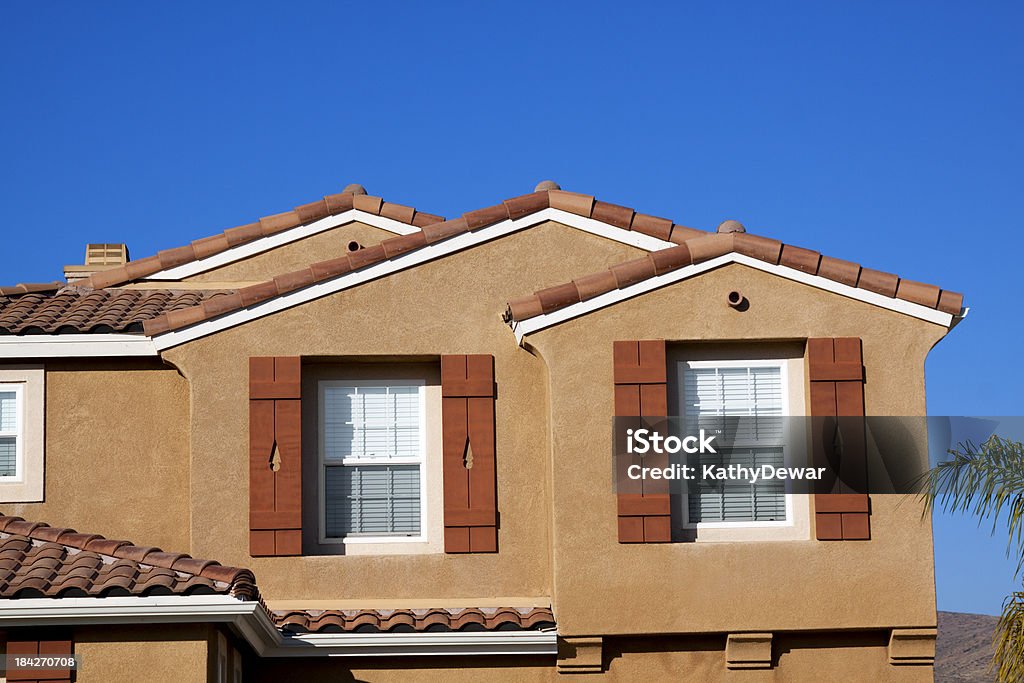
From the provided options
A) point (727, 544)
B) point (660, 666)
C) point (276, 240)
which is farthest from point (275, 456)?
point (276, 240)

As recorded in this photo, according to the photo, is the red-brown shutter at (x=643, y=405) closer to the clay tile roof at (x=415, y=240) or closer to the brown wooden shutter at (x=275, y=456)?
the clay tile roof at (x=415, y=240)

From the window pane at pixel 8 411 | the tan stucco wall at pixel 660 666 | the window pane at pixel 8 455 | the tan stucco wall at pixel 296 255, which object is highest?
the tan stucco wall at pixel 296 255

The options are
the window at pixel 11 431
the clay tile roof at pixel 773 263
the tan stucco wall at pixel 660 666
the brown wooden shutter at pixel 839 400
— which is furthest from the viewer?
the window at pixel 11 431

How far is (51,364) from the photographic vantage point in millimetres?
15516

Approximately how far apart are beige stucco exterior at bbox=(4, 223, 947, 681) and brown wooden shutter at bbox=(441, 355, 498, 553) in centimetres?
13

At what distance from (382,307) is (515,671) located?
3822 mm

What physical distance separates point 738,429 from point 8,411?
7.40 m

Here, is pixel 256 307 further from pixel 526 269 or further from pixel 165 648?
pixel 165 648

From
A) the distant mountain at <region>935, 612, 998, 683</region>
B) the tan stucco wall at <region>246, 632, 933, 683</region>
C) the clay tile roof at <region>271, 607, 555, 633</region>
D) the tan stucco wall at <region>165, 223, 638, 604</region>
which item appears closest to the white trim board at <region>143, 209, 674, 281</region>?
the tan stucco wall at <region>165, 223, 638, 604</region>

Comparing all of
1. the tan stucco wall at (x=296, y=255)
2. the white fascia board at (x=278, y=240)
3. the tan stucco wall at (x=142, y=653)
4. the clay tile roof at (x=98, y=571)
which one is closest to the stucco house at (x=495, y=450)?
the clay tile roof at (x=98, y=571)

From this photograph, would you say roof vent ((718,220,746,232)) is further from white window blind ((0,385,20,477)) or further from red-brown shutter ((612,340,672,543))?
white window blind ((0,385,20,477))

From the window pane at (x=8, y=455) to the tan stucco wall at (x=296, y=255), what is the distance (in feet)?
12.1

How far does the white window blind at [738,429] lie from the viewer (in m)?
14.9

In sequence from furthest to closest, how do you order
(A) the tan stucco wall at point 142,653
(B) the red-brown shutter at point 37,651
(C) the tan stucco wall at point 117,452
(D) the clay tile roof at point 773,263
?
(C) the tan stucco wall at point 117,452
(D) the clay tile roof at point 773,263
(A) the tan stucco wall at point 142,653
(B) the red-brown shutter at point 37,651
